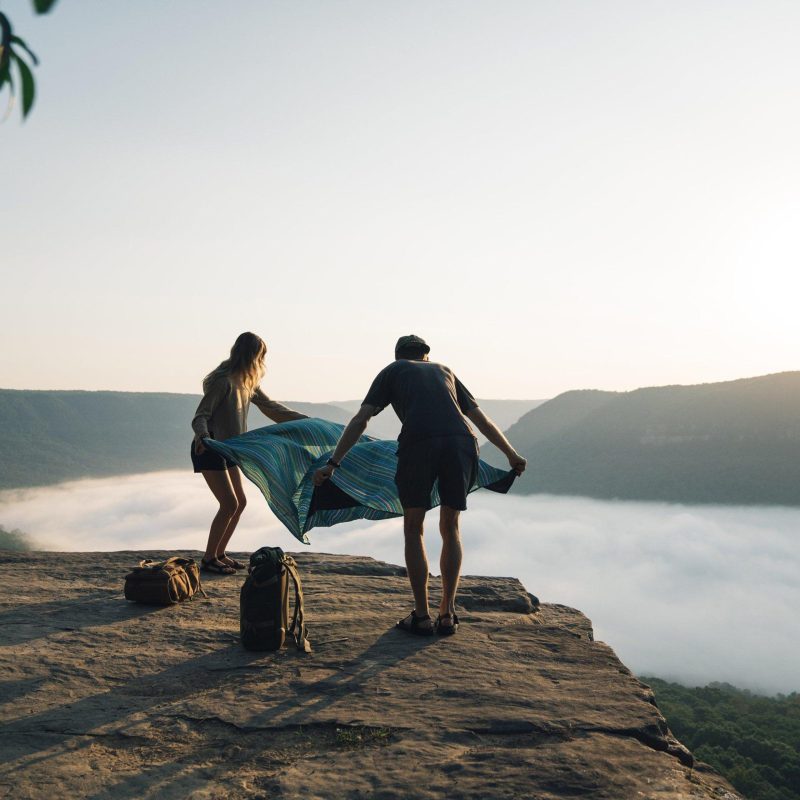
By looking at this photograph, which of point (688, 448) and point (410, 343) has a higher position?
point (410, 343)

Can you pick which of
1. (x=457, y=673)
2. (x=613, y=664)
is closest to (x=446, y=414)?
(x=457, y=673)

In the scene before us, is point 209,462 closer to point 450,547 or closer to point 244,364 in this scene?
point 244,364

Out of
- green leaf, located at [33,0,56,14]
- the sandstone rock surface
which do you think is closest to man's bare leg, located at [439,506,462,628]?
the sandstone rock surface

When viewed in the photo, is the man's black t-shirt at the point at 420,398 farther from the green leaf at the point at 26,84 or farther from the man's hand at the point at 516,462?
the green leaf at the point at 26,84

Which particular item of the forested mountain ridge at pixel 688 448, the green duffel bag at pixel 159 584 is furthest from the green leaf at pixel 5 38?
the forested mountain ridge at pixel 688 448

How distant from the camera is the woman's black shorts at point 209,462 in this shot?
6.49 meters

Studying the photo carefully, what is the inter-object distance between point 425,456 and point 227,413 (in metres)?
2.29

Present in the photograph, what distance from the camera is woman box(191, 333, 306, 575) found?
651 centimetres

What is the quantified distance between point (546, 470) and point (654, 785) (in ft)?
628

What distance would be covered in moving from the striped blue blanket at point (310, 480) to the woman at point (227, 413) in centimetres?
22

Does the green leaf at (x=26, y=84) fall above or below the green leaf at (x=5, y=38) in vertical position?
below

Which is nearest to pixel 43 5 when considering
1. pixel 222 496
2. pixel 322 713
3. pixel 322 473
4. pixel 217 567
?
pixel 322 713

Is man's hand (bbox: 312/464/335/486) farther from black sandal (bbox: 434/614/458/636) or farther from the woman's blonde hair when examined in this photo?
the woman's blonde hair

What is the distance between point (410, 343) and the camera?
5.62 m
